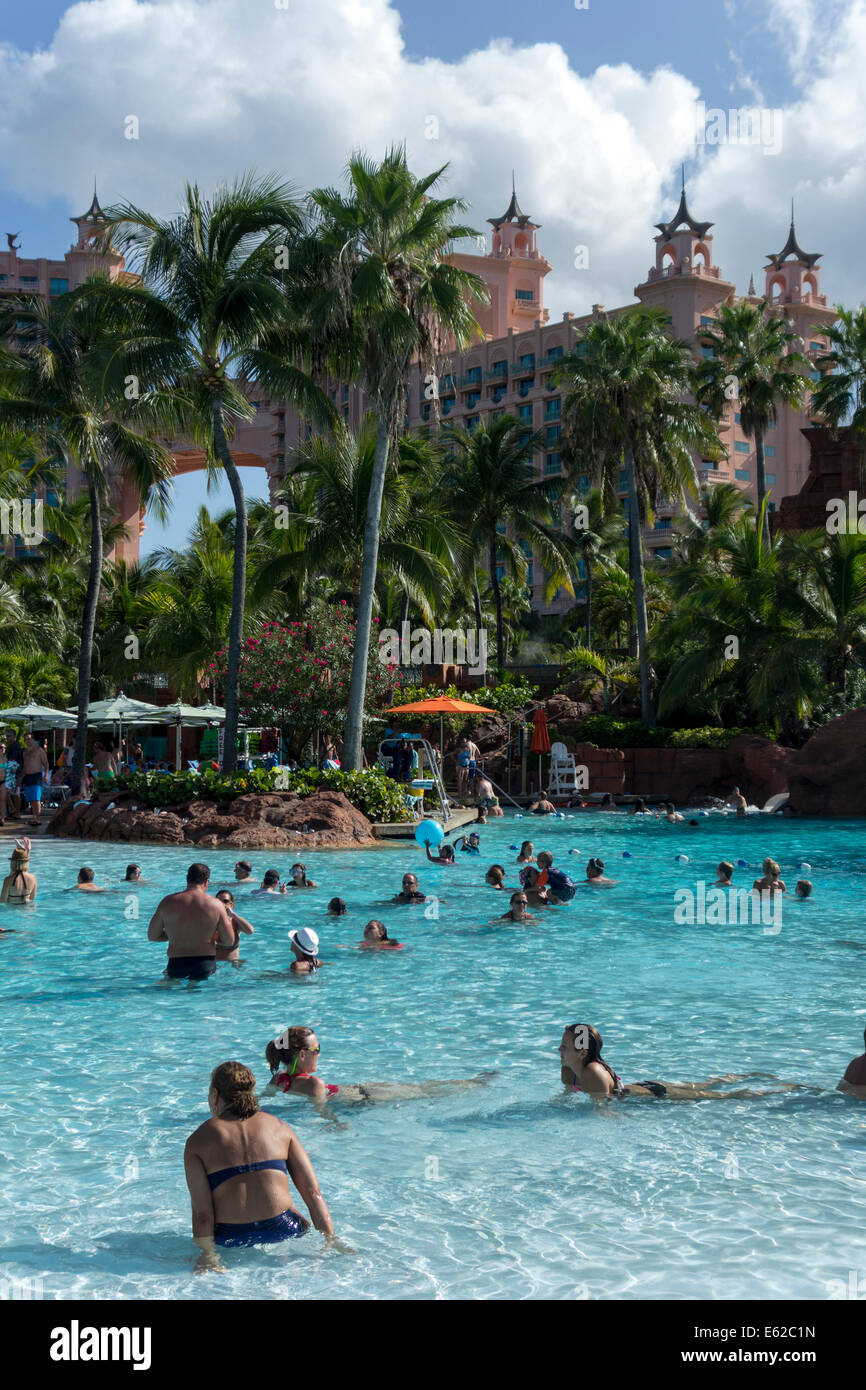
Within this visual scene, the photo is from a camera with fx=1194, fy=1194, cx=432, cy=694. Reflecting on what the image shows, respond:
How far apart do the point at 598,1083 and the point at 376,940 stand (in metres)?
5.37

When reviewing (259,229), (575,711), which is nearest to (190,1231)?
(259,229)

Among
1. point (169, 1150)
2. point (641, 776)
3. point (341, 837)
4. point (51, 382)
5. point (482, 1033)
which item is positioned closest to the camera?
point (169, 1150)

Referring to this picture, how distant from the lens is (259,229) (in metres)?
22.8

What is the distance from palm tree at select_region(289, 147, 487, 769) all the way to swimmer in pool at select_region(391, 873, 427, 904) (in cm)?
839

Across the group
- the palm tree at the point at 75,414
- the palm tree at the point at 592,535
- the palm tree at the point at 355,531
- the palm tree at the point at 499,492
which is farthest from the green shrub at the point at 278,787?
the palm tree at the point at 592,535

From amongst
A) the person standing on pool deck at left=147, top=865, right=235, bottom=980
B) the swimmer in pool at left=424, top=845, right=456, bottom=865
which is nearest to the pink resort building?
the swimmer in pool at left=424, top=845, right=456, bottom=865

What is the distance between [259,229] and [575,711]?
17.4m

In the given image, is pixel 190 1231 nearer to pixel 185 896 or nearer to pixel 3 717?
pixel 185 896

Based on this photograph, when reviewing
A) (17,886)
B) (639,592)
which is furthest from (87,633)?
(639,592)

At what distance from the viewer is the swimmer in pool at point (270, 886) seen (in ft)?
51.3

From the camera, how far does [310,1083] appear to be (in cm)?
769

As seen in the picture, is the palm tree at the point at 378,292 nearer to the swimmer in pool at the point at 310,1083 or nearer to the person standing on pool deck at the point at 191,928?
the person standing on pool deck at the point at 191,928

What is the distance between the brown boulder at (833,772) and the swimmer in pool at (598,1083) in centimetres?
2100
